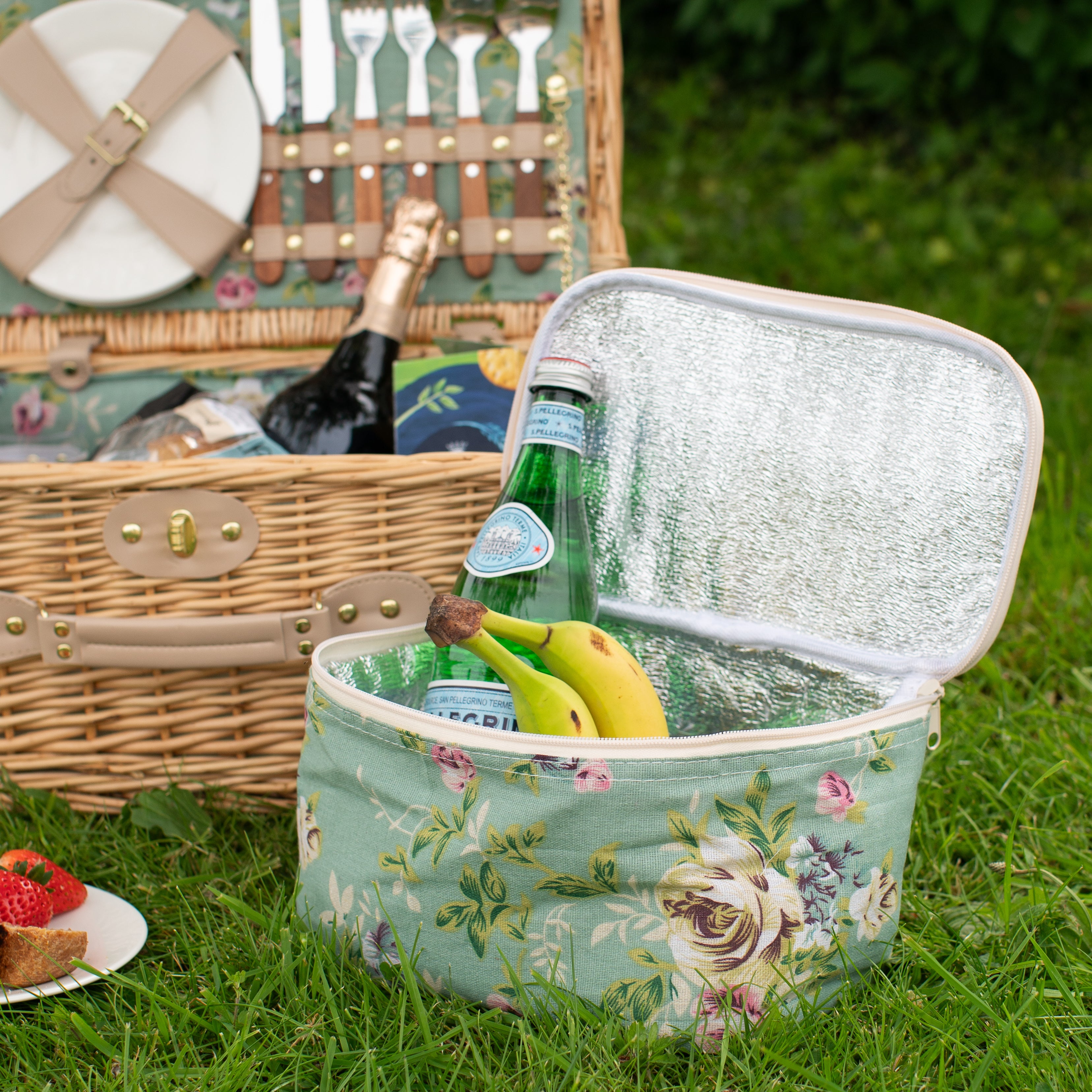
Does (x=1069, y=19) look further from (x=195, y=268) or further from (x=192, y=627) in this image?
(x=192, y=627)

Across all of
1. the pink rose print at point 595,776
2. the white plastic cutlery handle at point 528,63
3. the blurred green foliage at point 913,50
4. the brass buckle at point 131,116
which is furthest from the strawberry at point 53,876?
the blurred green foliage at point 913,50

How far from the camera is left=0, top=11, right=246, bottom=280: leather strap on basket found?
1.28 metres

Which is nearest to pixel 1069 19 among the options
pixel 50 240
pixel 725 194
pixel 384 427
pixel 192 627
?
pixel 725 194

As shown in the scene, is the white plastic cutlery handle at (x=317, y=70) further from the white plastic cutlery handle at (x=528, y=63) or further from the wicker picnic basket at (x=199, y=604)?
the wicker picnic basket at (x=199, y=604)

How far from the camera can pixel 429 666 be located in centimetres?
87

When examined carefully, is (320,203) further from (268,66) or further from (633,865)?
(633,865)

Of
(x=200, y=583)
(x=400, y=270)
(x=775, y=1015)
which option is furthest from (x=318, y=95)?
(x=775, y=1015)

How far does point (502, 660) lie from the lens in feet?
2.21

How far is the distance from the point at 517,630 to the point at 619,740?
11 centimetres

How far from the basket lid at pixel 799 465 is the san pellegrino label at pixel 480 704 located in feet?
0.71

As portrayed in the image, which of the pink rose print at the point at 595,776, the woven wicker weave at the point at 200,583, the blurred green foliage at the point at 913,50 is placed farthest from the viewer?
the blurred green foliage at the point at 913,50

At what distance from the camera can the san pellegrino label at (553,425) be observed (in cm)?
82

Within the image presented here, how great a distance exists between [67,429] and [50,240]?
0.25 meters

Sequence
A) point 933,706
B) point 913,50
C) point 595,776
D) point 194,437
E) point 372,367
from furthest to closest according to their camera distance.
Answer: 1. point 913,50
2. point 372,367
3. point 194,437
4. point 933,706
5. point 595,776
